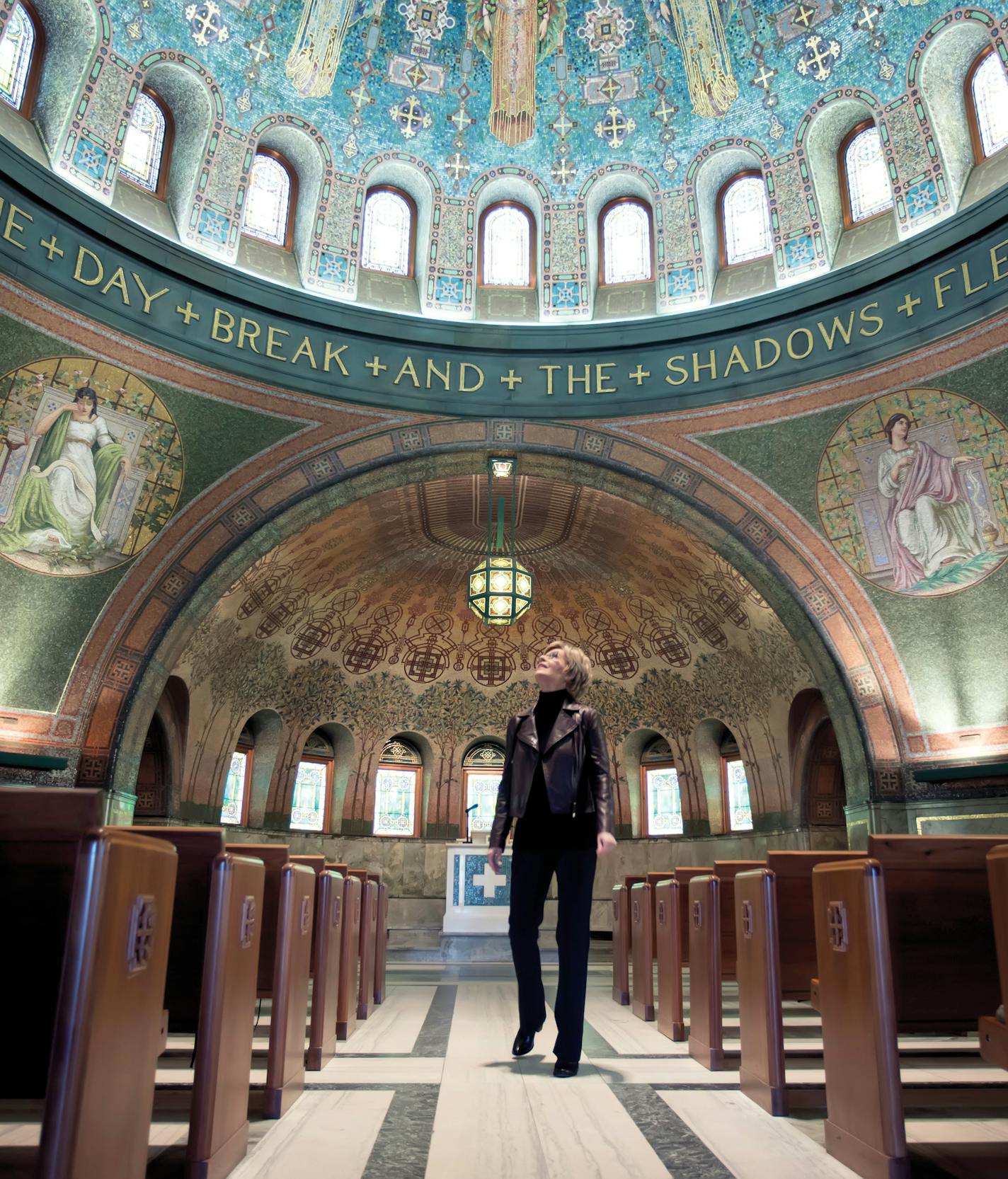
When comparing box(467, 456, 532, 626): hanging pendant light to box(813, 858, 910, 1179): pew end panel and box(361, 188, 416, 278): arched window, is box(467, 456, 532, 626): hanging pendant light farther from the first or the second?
box(813, 858, 910, 1179): pew end panel

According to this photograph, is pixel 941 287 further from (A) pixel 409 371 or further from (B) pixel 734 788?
(B) pixel 734 788

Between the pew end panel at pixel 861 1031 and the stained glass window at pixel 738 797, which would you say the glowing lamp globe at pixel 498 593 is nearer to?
the stained glass window at pixel 738 797

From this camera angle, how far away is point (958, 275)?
33.3 feet

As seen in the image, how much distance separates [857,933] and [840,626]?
29.8 feet

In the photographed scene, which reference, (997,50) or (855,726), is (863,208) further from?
(855,726)

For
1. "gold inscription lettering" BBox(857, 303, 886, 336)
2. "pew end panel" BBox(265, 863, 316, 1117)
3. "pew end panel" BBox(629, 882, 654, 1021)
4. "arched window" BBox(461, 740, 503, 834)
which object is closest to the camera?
"pew end panel" BBox(265, 863, 316, 1117)

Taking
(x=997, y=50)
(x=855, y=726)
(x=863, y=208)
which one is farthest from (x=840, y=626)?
(x=997, y=50)

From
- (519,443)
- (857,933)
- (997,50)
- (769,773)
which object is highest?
(997,50)

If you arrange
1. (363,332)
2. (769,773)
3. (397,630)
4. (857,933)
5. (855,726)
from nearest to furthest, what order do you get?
1. (857,933)
2. (855,726)
3. (363,332)
4. (769,773)
5. (397,630)

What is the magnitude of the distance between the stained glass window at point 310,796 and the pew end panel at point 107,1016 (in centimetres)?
1492

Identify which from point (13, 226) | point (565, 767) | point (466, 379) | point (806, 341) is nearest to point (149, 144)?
point (13, 226)

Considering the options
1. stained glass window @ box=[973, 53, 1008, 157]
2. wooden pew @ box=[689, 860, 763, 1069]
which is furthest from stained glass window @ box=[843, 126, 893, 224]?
wooden pew @ box=[689, 860, 763, 1069]

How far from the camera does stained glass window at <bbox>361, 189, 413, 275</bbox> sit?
1284 centimetres

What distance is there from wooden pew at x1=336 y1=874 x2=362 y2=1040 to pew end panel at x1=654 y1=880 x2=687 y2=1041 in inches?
70.9
